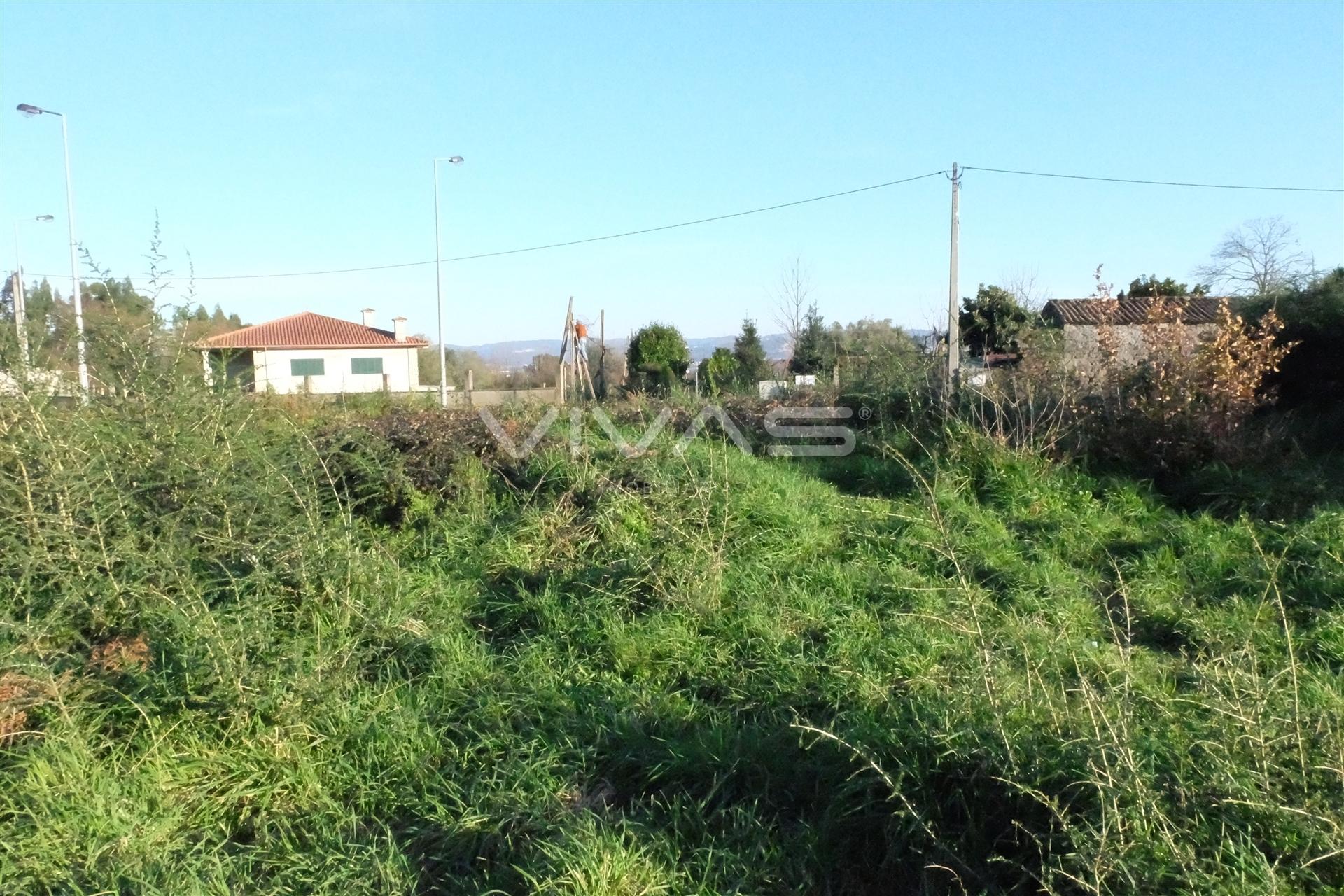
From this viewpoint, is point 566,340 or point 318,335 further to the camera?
point 318,335

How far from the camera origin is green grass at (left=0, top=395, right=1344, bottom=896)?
304 cm

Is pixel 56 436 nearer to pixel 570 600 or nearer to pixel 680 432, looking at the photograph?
pixel 570 600

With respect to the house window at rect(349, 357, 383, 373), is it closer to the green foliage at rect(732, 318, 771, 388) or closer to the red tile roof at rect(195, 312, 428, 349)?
the red tile roof at rect(195, 312, 428, 349)

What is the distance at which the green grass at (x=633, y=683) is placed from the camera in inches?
119

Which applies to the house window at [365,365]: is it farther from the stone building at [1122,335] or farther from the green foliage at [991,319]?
the stone building at [1122,335]

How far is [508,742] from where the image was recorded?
413cm

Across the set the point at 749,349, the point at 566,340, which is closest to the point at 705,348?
the point at 749,349

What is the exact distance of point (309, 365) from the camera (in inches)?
1287

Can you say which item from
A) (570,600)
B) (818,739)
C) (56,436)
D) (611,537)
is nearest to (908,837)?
(818,739)

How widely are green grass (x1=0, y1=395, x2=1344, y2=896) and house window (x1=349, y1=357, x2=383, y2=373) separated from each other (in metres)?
29.1

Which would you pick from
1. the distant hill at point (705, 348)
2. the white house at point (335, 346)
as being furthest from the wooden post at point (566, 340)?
the white house at point (335, 346)

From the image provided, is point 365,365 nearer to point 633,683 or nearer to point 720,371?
point 720,371

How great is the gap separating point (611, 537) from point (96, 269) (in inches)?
143

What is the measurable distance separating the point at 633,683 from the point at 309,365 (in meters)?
30.9
